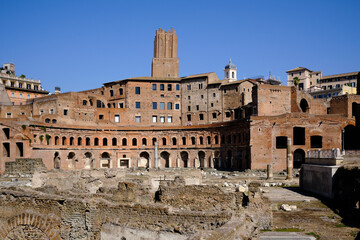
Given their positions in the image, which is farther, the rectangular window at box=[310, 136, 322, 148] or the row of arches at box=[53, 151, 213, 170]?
the row of arches at box=[53, 151, 213, 170]

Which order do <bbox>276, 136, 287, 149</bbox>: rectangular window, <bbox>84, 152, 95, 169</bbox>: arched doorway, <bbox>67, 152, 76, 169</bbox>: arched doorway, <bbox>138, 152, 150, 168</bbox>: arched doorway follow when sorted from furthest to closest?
<bbox>138, 152, 150, 168</bbox>: arched doorway < <bbox>84, 152, 95, 169</bbox>: arched doorway < <bbox>67, 152, 76, 169</bbox>: arched doorway < <bbox>276, 136, 287, 149</bbox>: rectangular window

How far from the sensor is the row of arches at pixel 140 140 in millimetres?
57650

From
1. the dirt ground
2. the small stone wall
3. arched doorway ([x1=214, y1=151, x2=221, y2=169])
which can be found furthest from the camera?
arched doorway ([x1=214, y1=151, x2=221, y2=169])

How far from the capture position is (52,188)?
17891mm

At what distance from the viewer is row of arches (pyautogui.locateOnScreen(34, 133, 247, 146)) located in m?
57.7

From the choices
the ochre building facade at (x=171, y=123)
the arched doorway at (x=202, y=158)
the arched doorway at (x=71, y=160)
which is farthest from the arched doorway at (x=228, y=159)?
the arched doorway at (x=71, y=160)

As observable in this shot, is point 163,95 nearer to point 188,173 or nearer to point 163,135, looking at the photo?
point 163,135

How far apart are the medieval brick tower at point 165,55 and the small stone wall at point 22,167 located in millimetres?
33406

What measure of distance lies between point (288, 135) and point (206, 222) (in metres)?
42.7

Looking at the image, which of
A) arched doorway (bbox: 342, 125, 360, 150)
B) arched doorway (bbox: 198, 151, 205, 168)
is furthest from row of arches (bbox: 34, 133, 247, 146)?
arched doorway (bbox: 342, 125, 360, 150)

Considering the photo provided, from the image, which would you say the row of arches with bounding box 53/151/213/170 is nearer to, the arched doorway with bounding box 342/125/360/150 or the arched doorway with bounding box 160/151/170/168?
the arched doorway with bounding box 160/151/170/168

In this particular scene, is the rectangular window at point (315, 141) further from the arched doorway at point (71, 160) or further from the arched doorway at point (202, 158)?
the arched doorway at point (71, 160)

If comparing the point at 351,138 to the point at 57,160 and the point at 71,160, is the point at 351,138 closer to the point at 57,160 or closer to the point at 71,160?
the point at 71,160

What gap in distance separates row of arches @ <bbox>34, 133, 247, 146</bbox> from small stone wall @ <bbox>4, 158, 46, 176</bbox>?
6.29m
